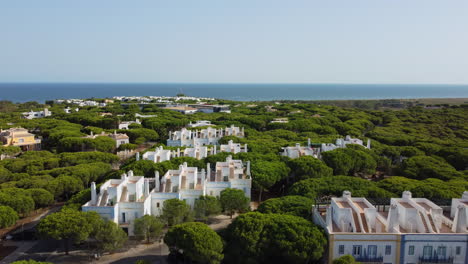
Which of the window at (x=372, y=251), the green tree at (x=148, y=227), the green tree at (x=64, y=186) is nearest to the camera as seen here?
the window at (x=372, y=251)

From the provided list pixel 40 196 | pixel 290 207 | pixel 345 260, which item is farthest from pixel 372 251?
pixel 40 196

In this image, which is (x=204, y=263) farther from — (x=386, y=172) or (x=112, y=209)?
(x=386, y=172)

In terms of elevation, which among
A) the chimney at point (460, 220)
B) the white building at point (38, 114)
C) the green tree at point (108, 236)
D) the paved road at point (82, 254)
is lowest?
the paved road at point (82, 254)

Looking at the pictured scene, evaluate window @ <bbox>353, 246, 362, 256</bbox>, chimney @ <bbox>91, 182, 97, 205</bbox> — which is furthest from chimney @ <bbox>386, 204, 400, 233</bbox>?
chimney @ <bbox>91, 182, 97, 205</bbox>

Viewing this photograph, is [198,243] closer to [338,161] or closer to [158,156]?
[158,156]

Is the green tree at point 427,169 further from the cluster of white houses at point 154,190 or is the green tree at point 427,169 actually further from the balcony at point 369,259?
the balcony at point 369,259

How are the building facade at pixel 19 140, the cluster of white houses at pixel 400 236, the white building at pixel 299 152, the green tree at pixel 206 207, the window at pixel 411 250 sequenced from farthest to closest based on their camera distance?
the building facade at pixel 19 140, the white building at pixel 299 152, the green tree at pixel 206 207, the window at pixel 411 250, the cluster of white houses at pixel 400 236

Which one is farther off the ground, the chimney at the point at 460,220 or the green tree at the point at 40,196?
the chimney at the point at 460,220

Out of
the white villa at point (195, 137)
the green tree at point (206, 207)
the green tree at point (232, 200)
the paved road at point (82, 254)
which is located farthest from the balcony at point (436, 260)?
the white villa at point (195, 137)
